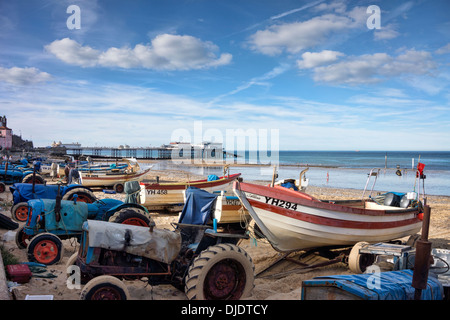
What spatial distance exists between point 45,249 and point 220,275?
14.6 feet

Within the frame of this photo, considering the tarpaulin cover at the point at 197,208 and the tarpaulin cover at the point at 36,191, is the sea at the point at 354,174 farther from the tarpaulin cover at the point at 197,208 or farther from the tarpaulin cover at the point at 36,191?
the tarpaulin cover at the point at 36,191

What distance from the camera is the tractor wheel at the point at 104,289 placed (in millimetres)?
4801

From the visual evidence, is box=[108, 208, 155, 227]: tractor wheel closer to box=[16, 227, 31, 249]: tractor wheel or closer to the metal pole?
box=[16, 227, 31, 249]: tractor wheel

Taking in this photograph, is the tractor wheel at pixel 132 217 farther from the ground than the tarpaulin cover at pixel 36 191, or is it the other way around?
the tarpaulin cover at pixel 36 191

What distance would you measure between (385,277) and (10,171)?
70.0 ft

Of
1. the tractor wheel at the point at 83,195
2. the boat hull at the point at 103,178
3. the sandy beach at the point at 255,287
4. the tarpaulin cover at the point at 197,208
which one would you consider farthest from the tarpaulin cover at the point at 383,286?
the boat hull at the point at 103,178

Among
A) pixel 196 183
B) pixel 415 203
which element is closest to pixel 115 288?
pixel 415 203

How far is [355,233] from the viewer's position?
8594mm

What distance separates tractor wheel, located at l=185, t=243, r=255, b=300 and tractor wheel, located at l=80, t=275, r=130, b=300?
1063mm

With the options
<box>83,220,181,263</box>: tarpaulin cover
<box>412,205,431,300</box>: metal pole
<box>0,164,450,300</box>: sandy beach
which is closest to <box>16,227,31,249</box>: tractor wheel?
<box>0,164,450,300</box>: sandy beach

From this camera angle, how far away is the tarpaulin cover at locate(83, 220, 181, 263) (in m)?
5.27

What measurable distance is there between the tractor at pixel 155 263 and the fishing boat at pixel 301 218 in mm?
2021

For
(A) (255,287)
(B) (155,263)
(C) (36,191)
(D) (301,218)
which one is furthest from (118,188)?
(B) (155,263)
